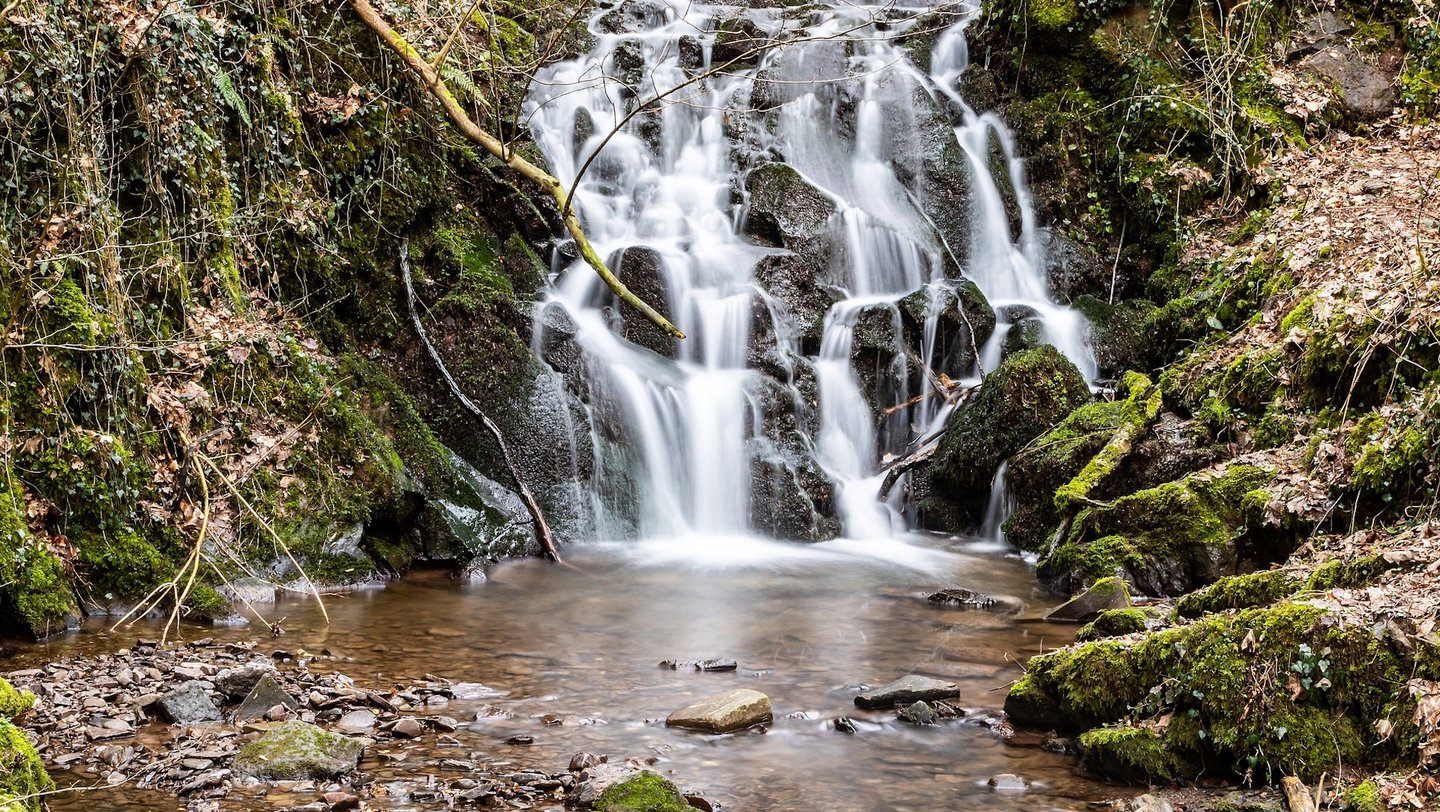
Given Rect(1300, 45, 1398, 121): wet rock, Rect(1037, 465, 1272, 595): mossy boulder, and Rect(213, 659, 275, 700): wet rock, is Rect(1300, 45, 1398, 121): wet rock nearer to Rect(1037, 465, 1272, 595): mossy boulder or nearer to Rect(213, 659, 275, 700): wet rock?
Rect(1037, 465, 1272, 595): mossy boulder

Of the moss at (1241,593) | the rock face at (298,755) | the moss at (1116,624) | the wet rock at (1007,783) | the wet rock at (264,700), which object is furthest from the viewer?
the moss at (1116,624)

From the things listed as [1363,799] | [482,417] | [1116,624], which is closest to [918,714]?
[1116,624]

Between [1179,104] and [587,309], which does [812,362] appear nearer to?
[587,309]

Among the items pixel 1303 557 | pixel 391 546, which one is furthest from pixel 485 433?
pixel 1303 557

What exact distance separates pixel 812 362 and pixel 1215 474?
494cm

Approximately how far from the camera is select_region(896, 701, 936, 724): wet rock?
17.6ft

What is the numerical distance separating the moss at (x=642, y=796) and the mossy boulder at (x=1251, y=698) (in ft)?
6.00

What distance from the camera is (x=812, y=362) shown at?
464 inches

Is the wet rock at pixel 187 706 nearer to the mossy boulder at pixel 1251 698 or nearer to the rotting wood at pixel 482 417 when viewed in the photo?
the mossy boulder at pixel 1251 698

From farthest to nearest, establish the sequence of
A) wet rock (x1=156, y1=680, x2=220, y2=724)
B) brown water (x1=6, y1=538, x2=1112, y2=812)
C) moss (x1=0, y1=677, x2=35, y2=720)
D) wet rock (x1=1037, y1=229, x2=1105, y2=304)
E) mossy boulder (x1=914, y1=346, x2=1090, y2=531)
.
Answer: wet rock (x1=1037, y1=229, x2=1105, y2=304) → mossy boulder (x1=914, y1=346, x2=1090, y2=531) → wet rock (x1=156, y1=680, x2=220, y2=724) → brown water (x1=6, y1=538, x2=1112, y2=812) → moss (x1=0, y1=677, x2=35, y2=720)

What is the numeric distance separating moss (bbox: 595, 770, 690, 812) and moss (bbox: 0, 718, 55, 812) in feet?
6.12

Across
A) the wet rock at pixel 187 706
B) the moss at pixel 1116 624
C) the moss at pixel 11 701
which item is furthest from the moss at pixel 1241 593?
the moss at pixel 11 701

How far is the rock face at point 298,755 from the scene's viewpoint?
4305mm

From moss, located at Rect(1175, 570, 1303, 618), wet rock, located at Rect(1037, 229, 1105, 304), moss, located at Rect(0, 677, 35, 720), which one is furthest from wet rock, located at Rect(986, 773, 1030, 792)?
wet rock, located at Rect(1037, 229, 1105, 304)
